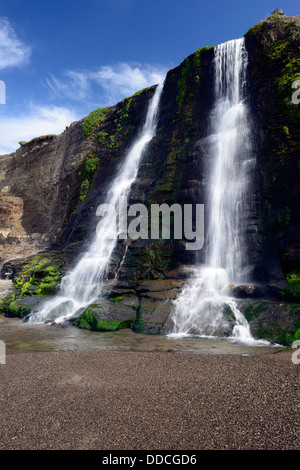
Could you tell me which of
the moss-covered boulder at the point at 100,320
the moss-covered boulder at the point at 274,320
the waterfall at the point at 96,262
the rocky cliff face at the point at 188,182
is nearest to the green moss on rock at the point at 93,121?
the rocky cliff face at the point at 188,182

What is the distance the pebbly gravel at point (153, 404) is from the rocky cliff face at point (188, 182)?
186 inches

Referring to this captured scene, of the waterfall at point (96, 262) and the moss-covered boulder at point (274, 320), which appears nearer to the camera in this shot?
the moss-covered boulder at point (274, 320)

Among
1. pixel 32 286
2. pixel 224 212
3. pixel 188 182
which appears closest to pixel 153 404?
pixel 224 212

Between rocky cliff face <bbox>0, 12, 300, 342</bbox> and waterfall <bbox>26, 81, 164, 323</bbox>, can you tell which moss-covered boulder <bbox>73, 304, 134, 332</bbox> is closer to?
rocky cliff face <bbox>0, 12, 300, 342</bbox>

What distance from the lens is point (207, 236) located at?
49.8 ft

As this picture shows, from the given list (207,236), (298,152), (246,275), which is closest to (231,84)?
(298,152)

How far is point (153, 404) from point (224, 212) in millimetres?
11882

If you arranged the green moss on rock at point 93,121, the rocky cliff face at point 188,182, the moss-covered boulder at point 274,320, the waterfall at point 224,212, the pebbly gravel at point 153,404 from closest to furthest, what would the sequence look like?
the pebbly gravel at point 153,404, the moss-covered boulder at point 274,320, the waterfall at point 224,212, the rocky cliff face at point 188,182, the green moss on rock at point 93,121

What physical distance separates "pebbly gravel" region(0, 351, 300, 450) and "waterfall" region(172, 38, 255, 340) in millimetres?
3911

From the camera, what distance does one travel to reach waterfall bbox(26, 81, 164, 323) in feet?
48.6

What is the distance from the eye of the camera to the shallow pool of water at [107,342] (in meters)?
8.73

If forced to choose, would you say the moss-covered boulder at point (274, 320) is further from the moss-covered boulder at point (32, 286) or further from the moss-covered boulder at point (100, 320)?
the moss-covered boulder at point (32, 286)

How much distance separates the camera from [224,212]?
50.1ft

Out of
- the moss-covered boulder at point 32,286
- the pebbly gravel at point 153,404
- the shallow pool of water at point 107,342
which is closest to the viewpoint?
the pebbly gravel at point 153,404
